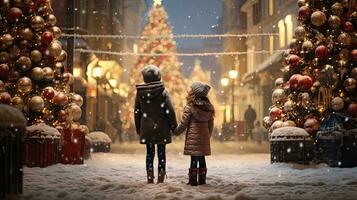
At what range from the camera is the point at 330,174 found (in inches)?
455

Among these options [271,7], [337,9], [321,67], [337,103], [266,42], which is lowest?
[337,103]

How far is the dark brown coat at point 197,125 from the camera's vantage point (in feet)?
33.4

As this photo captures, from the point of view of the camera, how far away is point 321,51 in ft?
45.7

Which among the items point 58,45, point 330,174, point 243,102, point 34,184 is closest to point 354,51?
point 330,174

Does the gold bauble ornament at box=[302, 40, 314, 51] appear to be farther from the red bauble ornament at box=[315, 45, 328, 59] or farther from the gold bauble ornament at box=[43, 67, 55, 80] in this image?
the gold bauble ornament at box=[43, 67, 55, 80]

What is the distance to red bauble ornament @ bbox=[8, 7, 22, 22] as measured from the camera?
45.6 feet

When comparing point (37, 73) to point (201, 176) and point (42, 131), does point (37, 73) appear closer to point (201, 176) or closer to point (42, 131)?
point (42, 131)

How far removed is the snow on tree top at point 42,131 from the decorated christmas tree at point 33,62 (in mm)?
583

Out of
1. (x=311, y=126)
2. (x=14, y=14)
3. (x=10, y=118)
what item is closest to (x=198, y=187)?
(x=10, y=118)

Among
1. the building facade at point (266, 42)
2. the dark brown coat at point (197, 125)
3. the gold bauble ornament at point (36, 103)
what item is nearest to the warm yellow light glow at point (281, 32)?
the building facade at point (266, 42)

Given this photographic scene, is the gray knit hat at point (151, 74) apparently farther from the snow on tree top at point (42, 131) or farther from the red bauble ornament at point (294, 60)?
the red bauble ornament at point (294, 60)

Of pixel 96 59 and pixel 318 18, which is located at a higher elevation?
pixel 96 59

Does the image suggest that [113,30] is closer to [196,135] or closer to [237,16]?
[237,16]

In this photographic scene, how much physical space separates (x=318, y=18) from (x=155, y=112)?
5780mm
